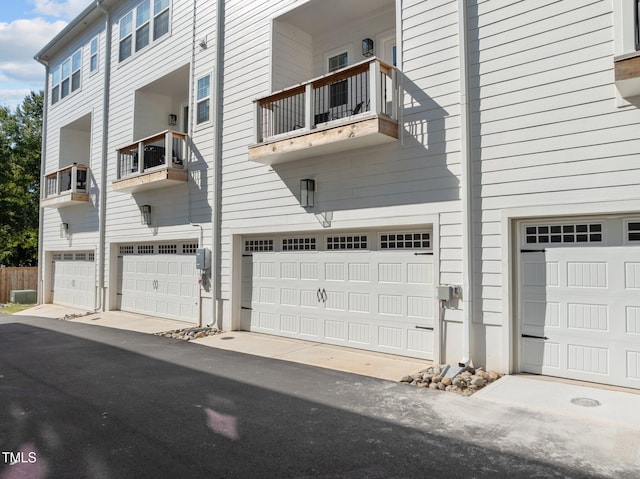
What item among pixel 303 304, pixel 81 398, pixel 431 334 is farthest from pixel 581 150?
pixel 81 398

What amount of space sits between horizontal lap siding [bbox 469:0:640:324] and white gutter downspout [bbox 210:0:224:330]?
5.88 meters

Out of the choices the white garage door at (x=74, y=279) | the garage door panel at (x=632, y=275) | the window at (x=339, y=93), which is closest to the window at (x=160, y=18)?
the window at (x=339, y=93)

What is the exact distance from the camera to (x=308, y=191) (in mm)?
8000

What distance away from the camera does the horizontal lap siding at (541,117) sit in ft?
16.8

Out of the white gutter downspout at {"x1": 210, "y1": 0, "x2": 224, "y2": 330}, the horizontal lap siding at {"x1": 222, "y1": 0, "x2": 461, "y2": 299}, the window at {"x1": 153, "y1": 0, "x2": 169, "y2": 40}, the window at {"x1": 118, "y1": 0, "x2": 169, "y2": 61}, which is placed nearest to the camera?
the horizontal lap siding at {"x1": 222, "y1": 0, "x2": 461, "y2": 299}

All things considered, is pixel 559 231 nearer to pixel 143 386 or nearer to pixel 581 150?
pixel 581 150

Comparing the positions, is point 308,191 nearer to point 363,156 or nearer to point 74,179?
point 363,156

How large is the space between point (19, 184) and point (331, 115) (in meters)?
23.5

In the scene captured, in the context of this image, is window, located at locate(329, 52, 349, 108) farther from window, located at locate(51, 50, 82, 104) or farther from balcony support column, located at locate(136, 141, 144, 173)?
window, located at locate(51, 50, 82, 104)

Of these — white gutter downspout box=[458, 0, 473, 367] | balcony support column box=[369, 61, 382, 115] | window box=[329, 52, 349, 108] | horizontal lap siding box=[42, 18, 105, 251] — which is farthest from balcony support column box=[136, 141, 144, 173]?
white gutter downspout box=[458, 0, 473, 367]

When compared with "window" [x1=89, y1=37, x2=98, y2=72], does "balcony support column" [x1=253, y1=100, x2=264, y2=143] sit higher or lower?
lower

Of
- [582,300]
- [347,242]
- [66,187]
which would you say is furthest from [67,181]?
[582,300]

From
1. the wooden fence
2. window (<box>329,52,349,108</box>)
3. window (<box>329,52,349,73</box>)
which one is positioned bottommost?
the wooden fence

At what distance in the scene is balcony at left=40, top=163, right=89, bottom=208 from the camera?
1423 cm
